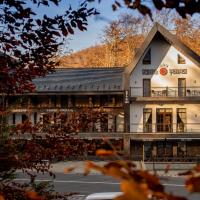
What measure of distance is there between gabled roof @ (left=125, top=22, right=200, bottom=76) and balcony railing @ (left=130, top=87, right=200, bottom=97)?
1.96m

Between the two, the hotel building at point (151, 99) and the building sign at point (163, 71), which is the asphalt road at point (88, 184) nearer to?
the hotel building at point (151, 99)

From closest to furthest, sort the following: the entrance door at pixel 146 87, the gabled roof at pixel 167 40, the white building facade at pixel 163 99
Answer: the gabled roof at pixel 167 40
the white building facade at pixel 163 99
the entrance door at pixel 146 87

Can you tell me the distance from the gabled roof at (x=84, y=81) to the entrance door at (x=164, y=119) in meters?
4.27

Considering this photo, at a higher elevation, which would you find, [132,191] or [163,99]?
[163,99]

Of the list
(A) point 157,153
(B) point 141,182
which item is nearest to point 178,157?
(A) point 157,153

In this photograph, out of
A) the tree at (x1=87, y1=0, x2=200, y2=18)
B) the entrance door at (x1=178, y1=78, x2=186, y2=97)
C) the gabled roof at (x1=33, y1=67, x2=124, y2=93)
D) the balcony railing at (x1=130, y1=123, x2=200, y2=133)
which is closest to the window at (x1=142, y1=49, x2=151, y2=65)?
the gabled roof at (x1=33, y1=67, x2=124, y2=93)

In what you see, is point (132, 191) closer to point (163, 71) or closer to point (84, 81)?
point (163, 71)

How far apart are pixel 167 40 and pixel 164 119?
732 cm

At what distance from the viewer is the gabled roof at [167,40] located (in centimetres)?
4094

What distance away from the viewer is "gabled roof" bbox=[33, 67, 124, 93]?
4241 cm

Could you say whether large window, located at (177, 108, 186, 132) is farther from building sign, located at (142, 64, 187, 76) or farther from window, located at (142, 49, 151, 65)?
window, located at (142, 49, 151, 65)

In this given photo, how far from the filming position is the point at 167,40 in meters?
42.1

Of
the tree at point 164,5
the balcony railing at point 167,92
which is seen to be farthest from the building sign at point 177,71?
the tree at point 164,5

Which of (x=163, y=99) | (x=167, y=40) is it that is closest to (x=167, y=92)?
(x=163, y=99)
